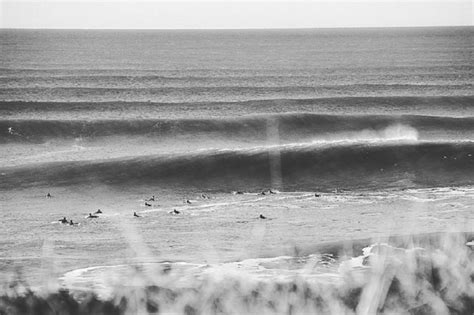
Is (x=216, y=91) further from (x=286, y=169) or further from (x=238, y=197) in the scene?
(x=238, y=197)

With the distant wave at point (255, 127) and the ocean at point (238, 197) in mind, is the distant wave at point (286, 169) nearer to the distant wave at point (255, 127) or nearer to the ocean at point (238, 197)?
the ocean at point (238, 197)

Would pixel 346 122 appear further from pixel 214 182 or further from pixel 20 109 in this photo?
pixel 20 109

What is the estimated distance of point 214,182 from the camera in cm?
2309

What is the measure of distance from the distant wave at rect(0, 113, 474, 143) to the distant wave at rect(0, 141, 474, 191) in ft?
24.4

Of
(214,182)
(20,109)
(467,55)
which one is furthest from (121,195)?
(467,55)

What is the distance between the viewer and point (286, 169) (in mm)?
24438

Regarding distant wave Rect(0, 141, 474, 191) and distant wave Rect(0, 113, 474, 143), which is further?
distant wave Rect(0, 113, 474, 143)

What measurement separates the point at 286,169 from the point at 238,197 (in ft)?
11.9

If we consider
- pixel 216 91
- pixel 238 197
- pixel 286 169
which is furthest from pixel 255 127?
pixel 216 91

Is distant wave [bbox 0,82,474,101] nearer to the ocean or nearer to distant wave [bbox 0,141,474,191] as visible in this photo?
the ocean

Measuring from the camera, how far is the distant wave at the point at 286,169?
23.0 meters

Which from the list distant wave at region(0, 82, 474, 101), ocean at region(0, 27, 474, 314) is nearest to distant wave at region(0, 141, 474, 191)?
ocean at region(0, 27, 474, 314)

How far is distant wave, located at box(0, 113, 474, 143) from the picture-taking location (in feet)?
113

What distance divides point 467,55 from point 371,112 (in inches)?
2366
